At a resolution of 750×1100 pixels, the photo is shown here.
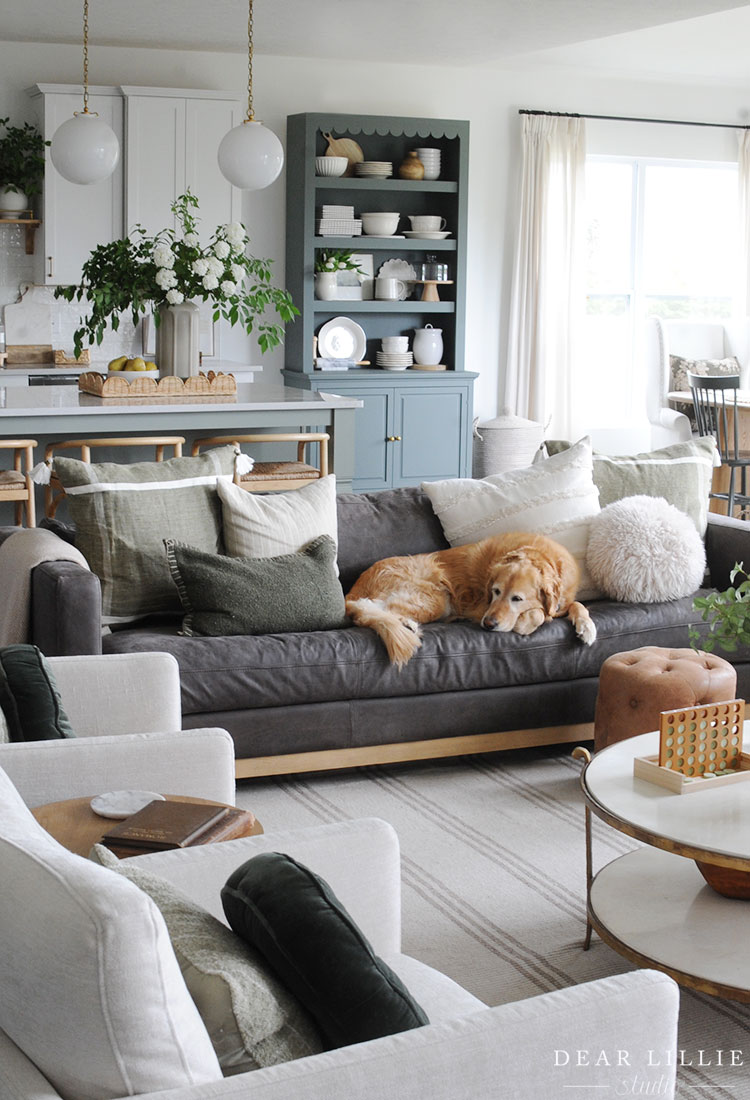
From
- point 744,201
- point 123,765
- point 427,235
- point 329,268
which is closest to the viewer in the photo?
point 123,765

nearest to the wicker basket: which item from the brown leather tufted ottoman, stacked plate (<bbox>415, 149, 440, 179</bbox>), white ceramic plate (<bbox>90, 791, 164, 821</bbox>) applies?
stacked plate (<bbox>415, 149, 440, 179</bbox>)

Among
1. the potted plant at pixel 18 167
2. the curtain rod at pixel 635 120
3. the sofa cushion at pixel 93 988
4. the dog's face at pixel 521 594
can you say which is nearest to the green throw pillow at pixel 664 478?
the dog's face at pixel 521 594

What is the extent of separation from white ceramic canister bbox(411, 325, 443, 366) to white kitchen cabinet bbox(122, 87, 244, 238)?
4.83ft

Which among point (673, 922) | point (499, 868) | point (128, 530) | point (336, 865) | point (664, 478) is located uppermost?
point (664, 478)

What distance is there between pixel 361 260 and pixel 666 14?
2606 millimetres

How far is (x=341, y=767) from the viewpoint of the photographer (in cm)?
361

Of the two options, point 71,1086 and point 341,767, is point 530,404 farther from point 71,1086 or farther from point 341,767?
point 71,1086

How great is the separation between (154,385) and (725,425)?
331 cm

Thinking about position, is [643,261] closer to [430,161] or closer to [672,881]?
[430,161]

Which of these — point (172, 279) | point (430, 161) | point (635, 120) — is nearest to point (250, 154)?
point (172, 279)

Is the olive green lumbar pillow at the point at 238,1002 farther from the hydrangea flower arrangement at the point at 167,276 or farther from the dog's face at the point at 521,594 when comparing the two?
the hydrangea flower arrangement at the point at 167,276

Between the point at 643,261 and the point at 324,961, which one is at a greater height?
the point at 643,261

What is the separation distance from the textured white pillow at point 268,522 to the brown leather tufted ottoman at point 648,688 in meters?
0.97

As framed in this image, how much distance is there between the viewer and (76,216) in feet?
23.8
